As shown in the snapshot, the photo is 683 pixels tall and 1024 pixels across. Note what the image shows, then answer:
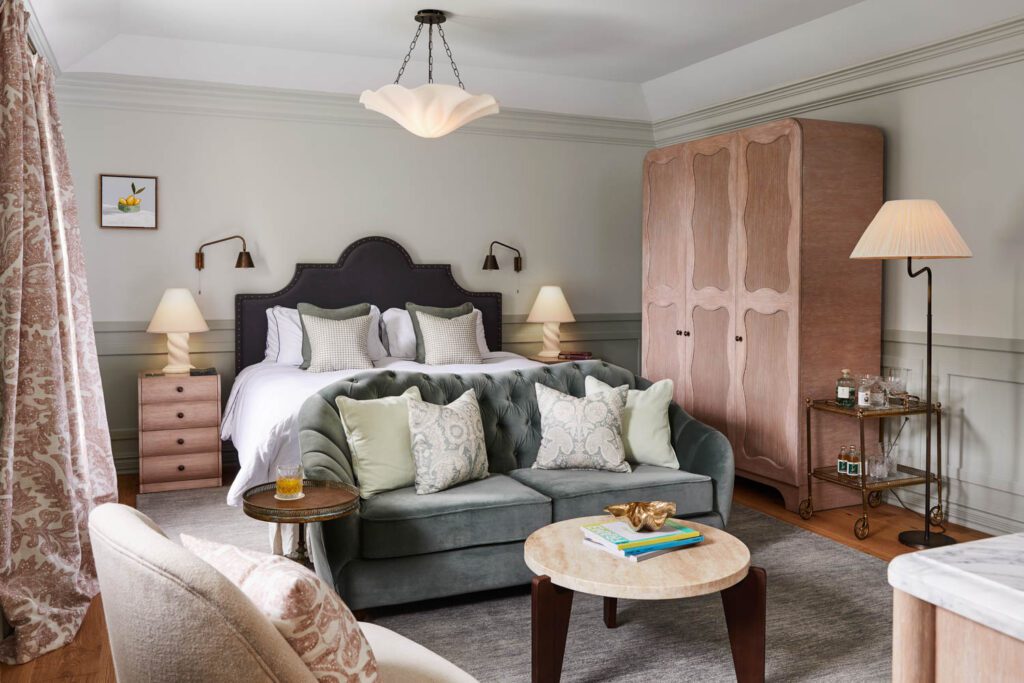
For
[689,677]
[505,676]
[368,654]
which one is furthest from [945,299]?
[368,654]

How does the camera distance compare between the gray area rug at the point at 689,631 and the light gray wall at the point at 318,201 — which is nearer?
the gray area rug at the point at 689,631

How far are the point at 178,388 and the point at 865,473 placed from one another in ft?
12.4

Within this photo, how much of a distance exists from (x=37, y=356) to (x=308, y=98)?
3208mm

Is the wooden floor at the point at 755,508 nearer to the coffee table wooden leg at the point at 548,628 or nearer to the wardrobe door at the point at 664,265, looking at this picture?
the wardrobe door at the point at 664,265

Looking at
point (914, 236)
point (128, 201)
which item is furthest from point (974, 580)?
point (128, 201)

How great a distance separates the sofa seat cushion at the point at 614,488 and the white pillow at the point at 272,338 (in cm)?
234

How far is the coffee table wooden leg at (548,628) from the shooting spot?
243 centimetres

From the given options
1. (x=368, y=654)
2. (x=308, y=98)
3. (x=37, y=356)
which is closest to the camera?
(x=368, y=654)

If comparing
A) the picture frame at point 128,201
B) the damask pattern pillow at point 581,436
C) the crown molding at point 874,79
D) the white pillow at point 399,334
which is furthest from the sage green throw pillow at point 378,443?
the crown molding at point 874,79

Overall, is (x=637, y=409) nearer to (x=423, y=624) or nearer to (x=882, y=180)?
(x=423, y=624)

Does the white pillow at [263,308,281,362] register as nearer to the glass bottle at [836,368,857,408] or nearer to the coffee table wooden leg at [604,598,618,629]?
the coffee table wooden leg at [604,598,618,629]

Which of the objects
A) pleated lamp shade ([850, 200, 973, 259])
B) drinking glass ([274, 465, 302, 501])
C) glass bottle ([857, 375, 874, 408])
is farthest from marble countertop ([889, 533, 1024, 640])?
glass bottle ([857, 375, 874, 408])

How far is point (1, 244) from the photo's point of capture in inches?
108

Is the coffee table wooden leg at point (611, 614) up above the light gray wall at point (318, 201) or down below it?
below
